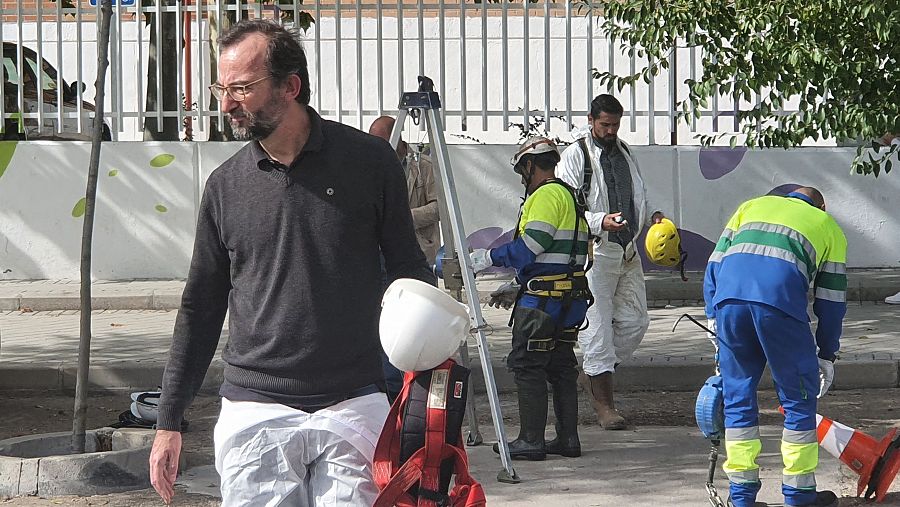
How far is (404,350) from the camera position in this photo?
3.16 metres

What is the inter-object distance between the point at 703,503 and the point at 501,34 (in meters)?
7.79

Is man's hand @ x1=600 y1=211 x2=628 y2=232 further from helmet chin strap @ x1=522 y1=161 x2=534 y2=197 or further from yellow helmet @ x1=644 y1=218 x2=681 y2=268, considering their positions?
helmet chin strap @ x1=522 y1=161 x2=534 y2=197

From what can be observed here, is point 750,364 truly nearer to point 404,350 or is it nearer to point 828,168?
point 404,350

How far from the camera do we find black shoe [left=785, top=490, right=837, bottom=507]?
5.58m

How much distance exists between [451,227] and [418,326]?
3.31 m

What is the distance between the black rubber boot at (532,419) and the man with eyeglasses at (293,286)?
3.43 m

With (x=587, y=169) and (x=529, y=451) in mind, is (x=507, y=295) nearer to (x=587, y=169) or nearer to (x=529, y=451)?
(x=529, y=451)

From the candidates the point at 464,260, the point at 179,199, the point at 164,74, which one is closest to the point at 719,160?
the point at 179,199

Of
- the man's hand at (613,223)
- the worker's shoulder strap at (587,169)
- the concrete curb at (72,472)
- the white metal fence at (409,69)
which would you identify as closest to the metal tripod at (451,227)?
the man's hand at (613,223)

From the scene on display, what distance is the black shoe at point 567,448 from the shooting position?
6.80 m

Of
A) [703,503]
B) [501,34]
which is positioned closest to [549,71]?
[501,34]

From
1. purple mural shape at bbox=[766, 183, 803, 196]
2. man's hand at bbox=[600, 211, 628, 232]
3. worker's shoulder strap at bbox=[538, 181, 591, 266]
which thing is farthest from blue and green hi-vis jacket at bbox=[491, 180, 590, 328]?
purple mural shape at bbox=[766, 183, 803, 196]

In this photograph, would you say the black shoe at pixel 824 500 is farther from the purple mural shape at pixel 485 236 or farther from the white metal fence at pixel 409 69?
the purple mural shape at pixel 485 236

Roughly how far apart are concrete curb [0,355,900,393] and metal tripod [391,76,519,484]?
7.44 feet
